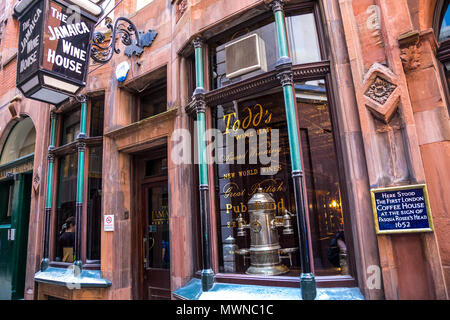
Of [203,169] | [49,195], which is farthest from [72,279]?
[203,169]

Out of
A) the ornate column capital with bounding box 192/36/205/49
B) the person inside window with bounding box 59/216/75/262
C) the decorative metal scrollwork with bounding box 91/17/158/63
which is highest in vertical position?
the decorative metal scrollwork with bounding box 91/17/158/63

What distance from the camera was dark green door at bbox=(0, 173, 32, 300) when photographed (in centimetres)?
836

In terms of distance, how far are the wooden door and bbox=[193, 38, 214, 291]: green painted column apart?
153cm

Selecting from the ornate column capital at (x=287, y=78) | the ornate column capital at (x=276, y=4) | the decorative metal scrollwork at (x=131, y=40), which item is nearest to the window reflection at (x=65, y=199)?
the decorative metal scrollwork at (x=131, y=40)

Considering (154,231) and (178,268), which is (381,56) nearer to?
(178,268)

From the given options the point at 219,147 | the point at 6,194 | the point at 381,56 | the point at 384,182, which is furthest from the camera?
the point at 6,194

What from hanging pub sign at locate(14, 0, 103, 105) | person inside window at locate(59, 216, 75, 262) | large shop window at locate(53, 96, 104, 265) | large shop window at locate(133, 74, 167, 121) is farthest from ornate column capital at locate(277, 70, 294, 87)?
person inside window at locate(59, 216, 75, 262)

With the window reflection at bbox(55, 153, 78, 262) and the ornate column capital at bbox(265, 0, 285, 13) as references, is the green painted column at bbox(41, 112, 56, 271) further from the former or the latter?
the ornate column capital at bbox(265, 0, 285, 13)

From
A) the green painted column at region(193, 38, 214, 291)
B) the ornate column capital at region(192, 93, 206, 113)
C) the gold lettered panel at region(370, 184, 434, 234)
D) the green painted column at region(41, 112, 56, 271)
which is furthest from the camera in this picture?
the green painted column at region(41, 112, 56, 271)

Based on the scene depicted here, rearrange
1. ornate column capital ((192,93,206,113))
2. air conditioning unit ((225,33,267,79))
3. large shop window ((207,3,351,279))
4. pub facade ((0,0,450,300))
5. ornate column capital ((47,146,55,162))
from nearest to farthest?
pub facade ((0,0,450,300)) < large shop window ((207,3,351,279)) < air conditioning unit ((225,33,267,79)) < ornate column capital ((192,93,206,113)) < ornate column capital ((47,146,55,162))

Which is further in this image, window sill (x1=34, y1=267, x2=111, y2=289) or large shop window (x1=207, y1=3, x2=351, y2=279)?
window sill (x1=34, y1=267, x2=111, y2=289)

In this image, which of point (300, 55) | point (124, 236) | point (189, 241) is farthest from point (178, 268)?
point (300, 55)

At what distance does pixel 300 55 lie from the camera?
12.9 ft

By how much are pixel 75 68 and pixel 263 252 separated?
14.7ft
